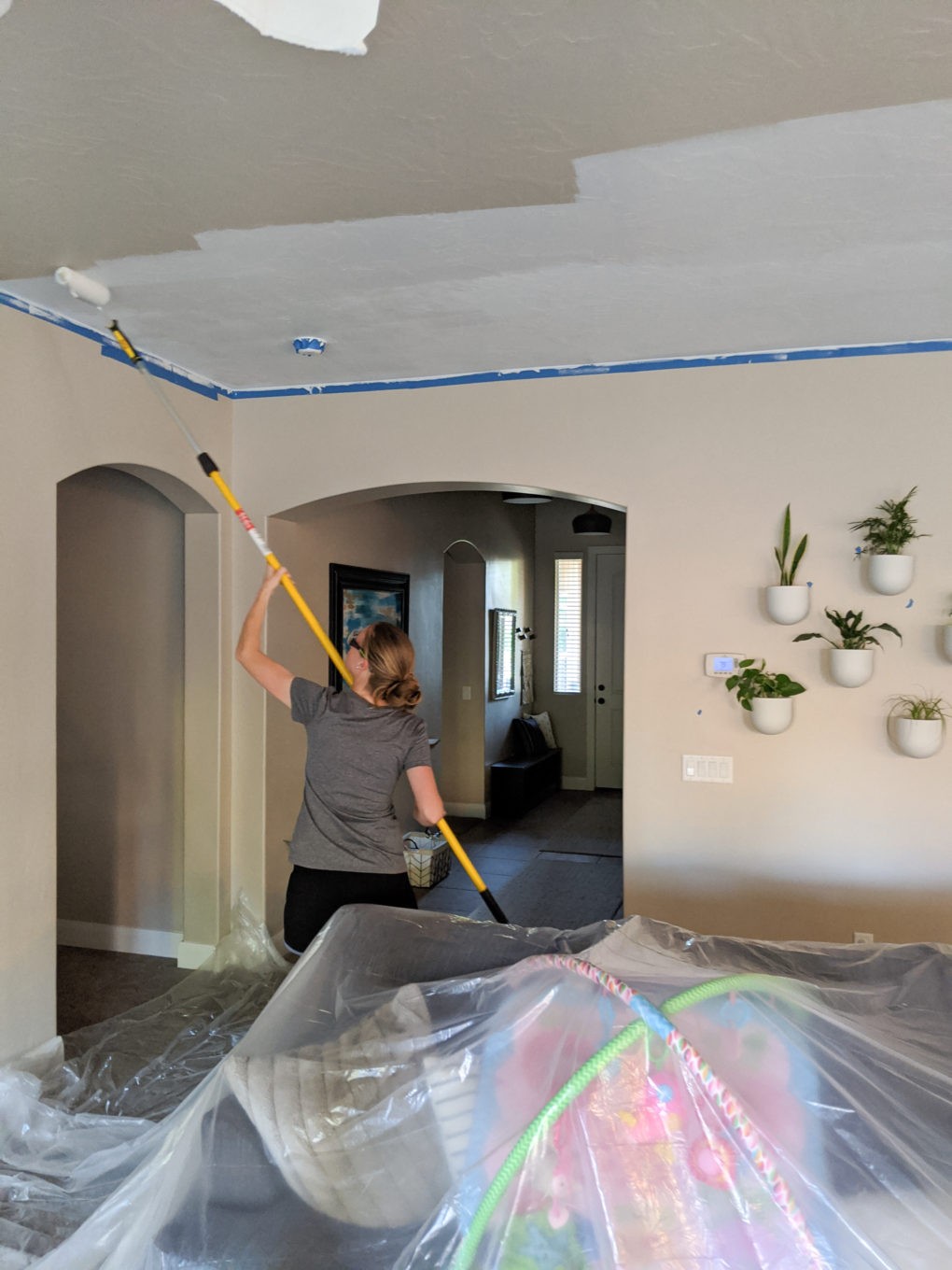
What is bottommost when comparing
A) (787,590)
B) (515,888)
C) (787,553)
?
(515,888)

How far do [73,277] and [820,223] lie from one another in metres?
1.85

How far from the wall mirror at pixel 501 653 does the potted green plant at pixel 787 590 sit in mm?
3935

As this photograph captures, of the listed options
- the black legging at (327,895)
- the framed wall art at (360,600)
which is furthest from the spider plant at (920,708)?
the framed wall art at (360,600)

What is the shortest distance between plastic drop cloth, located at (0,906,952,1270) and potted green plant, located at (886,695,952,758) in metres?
1.50

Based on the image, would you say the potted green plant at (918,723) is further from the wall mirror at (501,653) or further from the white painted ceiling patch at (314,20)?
the wall mirror at (501,653)

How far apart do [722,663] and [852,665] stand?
1.37 feet

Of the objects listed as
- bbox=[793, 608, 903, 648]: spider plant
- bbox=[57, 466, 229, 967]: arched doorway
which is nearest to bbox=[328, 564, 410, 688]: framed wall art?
bbox=[57, 466, 229, 967]: arched doorway

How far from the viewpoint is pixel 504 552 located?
7.42 metres

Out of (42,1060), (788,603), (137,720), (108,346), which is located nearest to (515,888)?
(137,720)

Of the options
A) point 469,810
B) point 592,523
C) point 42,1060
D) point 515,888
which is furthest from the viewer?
point 592,523

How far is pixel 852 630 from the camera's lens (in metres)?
3.04

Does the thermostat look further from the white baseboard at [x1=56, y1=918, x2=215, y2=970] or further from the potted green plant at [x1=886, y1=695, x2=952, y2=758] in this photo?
the white baseboard at [x1=56, y1=918, x2=215, y2=970]

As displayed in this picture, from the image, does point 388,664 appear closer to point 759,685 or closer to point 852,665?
point 759,685

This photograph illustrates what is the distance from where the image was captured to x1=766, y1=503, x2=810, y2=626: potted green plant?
3.05 meters
